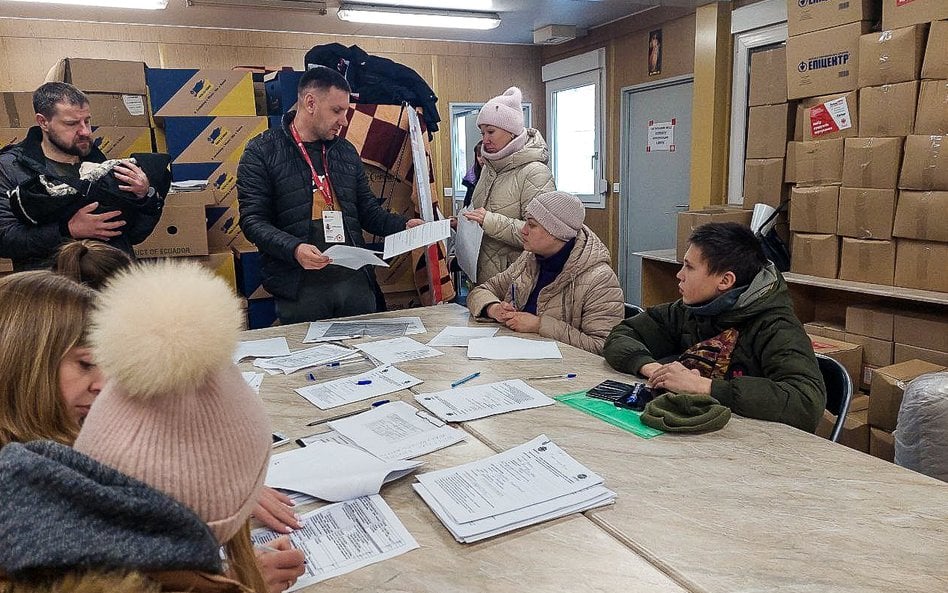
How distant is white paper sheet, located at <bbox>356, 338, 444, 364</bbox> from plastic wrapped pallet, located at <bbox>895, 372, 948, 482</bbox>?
1447 mm

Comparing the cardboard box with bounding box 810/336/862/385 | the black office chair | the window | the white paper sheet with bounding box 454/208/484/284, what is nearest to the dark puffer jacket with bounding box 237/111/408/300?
the white paper sheet with bounding box 454/208/484/284

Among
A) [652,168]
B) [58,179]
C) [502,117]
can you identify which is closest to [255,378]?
[58,179]

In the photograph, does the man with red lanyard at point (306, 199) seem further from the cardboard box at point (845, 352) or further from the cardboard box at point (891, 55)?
the cardboard box at point (891, 55)

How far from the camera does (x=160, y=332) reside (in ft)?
1.87

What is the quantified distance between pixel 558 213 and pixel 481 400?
914 mm

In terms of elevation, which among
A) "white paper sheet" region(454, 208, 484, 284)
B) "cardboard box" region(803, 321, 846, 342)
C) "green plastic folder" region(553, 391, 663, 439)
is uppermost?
"white paper sheet" region(454, 208, 484, 284)

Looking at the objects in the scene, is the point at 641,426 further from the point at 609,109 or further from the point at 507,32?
the point at 507,32

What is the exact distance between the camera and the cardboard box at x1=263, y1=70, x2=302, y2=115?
3.87m

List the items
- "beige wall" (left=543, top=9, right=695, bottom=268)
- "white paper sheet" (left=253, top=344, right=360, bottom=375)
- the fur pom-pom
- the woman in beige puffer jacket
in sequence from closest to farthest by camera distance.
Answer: the fur pom-pom, "white paper sheet" (left=253, top=344, right=360, bottom=375), the woman in beige puffer jacket, "beige wall" (left=543, top=9, right=695, bottom=268)

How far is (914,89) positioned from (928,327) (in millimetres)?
1047

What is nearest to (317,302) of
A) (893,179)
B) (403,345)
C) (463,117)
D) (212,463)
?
(403,345)

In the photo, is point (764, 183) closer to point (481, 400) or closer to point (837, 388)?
point (837, 388)

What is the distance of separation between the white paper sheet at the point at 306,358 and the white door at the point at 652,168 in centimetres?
379

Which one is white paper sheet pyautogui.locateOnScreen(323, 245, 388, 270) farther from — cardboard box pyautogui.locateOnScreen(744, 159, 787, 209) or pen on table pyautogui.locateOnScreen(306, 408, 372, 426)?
cardboard box pyautogui.locateOnScreen(744, 159, 787, 209)
